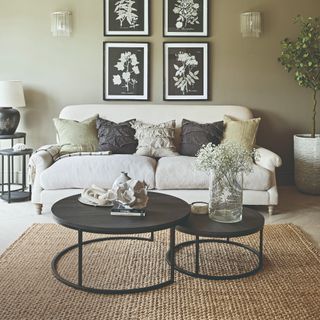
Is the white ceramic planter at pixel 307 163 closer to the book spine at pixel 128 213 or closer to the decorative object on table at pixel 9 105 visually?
the book spine at pixel 128 213

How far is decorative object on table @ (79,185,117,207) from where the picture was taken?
298cm

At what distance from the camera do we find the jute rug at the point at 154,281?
242cm

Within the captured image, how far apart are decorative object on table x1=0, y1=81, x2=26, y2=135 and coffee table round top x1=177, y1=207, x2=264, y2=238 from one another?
263 centimetres

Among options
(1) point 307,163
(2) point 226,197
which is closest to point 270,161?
(1) point 307,163

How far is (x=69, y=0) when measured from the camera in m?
5.27

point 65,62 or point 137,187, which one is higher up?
point 65,62

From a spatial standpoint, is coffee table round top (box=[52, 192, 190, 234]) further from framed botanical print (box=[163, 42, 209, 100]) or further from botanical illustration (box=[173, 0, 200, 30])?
botanical illustration (box=[173, 0, 200, 30])

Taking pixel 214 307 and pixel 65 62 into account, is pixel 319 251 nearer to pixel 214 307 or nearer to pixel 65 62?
pixel 214 307

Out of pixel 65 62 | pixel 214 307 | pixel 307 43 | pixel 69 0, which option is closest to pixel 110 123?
pixel 65 62

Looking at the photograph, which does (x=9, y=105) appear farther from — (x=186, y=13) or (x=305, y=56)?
(x=305, y=56)

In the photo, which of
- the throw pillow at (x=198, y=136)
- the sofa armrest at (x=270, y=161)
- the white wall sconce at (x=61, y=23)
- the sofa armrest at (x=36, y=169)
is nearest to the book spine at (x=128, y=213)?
the sofa armrest at (x=36, y=169)

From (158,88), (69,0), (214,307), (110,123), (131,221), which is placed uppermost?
(69,0)

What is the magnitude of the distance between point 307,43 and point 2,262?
362cm

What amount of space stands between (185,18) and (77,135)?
5.80ft
